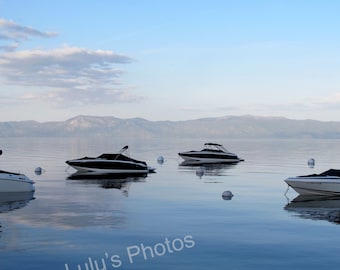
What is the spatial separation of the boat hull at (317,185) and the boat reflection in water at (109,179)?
13.4m

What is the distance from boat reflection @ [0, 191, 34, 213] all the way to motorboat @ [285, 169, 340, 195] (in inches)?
764

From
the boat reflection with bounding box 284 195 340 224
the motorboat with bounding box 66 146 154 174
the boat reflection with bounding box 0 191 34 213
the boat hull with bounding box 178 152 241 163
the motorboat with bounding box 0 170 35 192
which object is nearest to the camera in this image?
the boat reflection with bounding box 284 195 340 224

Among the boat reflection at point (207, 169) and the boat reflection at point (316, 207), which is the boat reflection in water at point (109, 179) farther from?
the boat reflection at point (316, 207)

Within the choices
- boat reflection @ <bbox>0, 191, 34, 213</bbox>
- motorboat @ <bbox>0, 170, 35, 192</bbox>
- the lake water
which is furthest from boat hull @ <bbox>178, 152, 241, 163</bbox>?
motorboat @ <bbox>0, 170, 35, 192</bbox>

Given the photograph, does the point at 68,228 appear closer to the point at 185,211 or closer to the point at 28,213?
the point at 28,213

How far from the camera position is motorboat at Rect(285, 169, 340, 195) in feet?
119

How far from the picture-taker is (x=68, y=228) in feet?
76.2

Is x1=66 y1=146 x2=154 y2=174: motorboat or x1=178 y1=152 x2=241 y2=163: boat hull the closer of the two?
x1=66 y1=146 x2=154 y2=174: motorboat

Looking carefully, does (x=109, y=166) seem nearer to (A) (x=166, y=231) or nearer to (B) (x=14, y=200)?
(B) (x=14, y=200)

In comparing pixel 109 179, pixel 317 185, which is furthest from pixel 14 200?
pixel 317 185

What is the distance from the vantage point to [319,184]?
36.6 metres

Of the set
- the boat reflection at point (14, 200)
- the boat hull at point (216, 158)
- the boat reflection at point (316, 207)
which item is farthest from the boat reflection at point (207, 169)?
the boat reflection at point (14, 200)

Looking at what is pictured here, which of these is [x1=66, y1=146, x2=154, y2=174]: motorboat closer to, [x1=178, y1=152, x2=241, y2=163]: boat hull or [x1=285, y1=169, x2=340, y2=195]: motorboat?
[x1=285, y1=169, x2=340, y2=195]: motorboat

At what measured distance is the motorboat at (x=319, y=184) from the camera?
119ft
